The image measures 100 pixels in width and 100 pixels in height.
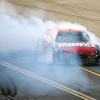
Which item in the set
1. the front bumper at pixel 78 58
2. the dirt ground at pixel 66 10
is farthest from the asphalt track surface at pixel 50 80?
the dirt ground at pixel 66 10

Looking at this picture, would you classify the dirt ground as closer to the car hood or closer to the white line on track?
the car hood

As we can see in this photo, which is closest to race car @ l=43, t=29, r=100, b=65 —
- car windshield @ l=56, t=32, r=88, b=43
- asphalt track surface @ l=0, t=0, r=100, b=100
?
car windshield @ l=56, t=32, r=88, b=43

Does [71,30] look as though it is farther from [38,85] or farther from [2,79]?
[2,79]

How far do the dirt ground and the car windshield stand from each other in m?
10.4

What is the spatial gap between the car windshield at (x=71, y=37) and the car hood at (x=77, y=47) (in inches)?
16.6

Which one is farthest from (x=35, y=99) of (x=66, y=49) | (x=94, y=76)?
(x=66, y=49)

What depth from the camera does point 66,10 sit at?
36.3 meters

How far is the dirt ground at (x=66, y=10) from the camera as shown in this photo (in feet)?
113

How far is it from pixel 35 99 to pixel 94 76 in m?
5.17

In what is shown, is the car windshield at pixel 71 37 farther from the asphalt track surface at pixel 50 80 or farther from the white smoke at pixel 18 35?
the white smoke at pixel 18 35

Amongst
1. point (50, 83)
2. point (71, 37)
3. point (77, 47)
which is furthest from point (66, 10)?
point (50, 83)

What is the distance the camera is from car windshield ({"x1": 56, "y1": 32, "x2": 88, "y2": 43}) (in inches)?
856

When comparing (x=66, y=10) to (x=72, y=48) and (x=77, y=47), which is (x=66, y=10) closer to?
(x=77, y=47)

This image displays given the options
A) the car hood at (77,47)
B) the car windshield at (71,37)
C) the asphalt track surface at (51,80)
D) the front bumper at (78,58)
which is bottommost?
the asphalt track surface at (51,80)
